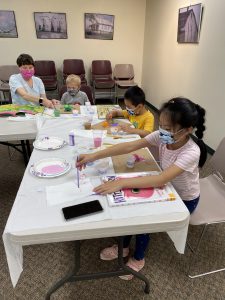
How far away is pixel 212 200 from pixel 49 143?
3.99 ft

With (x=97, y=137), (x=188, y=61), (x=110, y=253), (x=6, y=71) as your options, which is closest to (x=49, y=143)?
(x=97, y=137)

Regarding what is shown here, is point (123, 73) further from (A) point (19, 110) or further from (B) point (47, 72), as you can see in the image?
(A) point (19, 110)

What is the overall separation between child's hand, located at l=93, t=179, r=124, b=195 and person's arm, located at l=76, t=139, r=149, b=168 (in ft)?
0.89

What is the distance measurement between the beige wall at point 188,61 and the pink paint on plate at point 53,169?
235 cm

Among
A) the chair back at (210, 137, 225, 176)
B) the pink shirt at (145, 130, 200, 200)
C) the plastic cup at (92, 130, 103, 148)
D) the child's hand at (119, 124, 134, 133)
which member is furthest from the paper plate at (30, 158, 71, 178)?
the chair back at (210, 137, 225, 176)

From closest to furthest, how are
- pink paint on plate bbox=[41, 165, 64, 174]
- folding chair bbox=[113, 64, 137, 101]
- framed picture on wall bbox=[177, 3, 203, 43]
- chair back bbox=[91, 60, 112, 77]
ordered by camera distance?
1. pink paint on plate bbox=[41, 165, 64, 174]
2. framed picture on wall bbox=[177, 3, 203, 43]
3. chair back bbox=[91, 60, 112, 77]
4. folding chair bbox=[113, 64, 137, 101]

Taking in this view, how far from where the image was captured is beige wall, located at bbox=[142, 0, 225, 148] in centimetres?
284

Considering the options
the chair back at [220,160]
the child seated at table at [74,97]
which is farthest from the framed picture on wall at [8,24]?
the chair back at [220,160]

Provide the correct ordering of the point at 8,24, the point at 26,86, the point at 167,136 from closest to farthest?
1. the point at 167,136
2. the point at 26,86
3. the point at 8,24

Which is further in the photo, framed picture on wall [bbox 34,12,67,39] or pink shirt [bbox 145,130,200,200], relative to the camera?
framed picture on wall [bbox 34,12,67,39]

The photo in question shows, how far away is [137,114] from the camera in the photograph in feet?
6.84

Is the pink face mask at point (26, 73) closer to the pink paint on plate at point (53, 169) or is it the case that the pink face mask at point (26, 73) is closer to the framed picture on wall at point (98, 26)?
the pink paint on plate at point (53, 169)

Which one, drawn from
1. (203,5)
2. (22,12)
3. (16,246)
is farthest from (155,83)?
(16,246)

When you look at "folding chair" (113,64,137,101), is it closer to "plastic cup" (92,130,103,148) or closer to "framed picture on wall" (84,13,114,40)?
"framed picture on wall" (84,13,114,40)
